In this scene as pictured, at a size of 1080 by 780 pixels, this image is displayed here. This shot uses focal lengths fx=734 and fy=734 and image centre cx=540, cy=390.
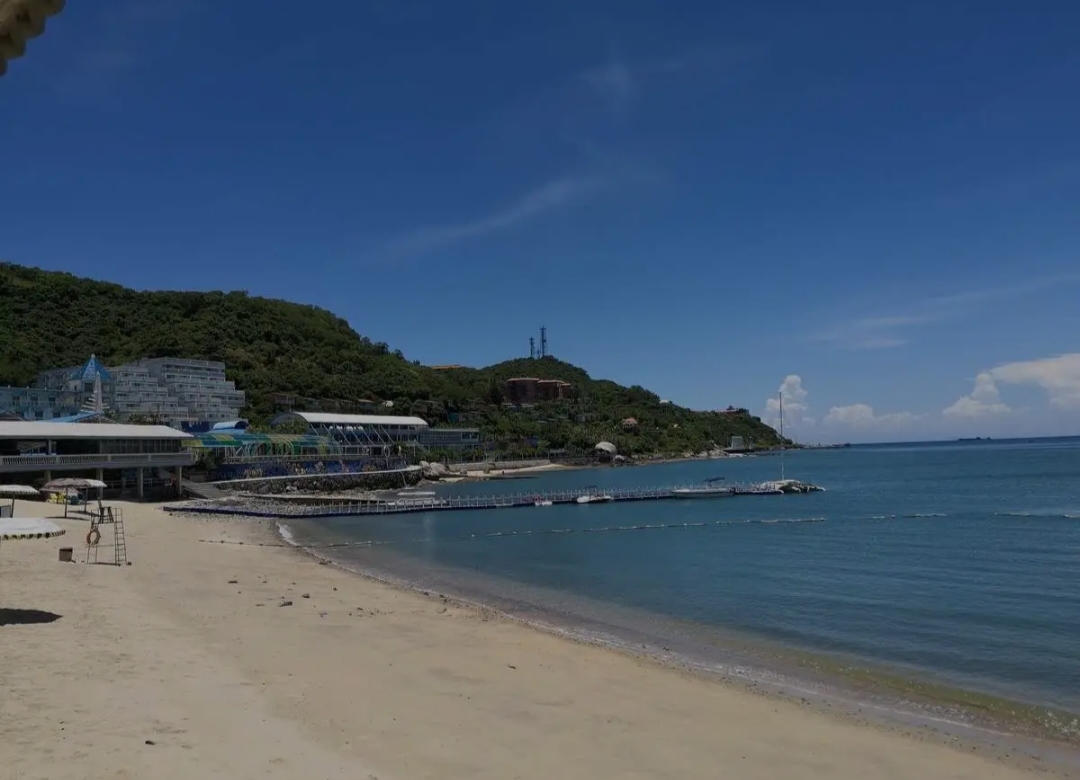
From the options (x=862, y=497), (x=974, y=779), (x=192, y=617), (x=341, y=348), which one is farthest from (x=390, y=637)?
(x=341, y=348)

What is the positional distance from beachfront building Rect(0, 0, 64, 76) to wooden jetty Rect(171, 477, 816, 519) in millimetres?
50599

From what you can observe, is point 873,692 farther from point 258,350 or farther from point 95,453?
point 258,350

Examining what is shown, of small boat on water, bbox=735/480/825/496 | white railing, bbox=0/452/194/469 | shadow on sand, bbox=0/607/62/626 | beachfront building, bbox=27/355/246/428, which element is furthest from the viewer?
beachfront building, bbox=27/355/246/428

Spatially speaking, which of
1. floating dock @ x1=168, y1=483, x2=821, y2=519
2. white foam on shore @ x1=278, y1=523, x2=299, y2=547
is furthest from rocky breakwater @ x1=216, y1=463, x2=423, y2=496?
white foam on shore @ x1=278, y1=523, x2=299, y2=547

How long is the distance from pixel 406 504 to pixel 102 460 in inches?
887

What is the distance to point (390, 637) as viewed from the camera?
16.7 meters

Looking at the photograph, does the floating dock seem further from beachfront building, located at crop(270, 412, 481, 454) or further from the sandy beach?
the sandy beach

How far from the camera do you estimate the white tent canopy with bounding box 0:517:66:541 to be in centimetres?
1395

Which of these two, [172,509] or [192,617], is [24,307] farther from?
[192,617]

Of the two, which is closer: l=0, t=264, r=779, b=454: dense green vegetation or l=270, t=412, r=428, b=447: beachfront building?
l=270, t=412, r=428, b=447: beachfront building

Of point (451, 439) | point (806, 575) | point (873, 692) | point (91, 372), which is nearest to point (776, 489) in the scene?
point (806, 575)

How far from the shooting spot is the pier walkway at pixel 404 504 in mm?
52000

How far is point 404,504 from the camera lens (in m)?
61.8

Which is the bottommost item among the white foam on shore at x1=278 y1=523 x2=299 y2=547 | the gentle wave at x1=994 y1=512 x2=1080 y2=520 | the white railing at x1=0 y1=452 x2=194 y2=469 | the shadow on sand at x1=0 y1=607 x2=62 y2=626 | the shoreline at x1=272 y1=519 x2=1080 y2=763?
the gentle wave at x1=994 y1=512 x2=1080 y2=520
